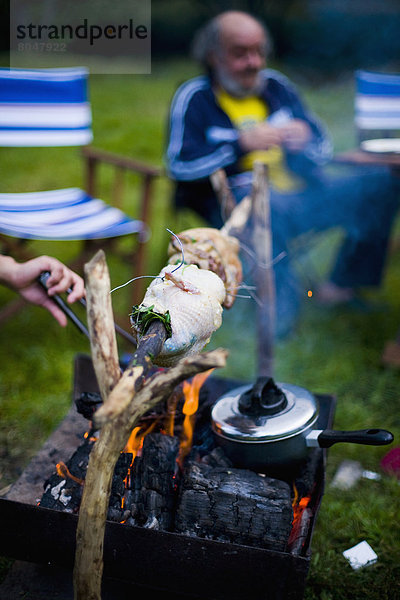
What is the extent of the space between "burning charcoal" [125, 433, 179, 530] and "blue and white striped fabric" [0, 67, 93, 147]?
319cm

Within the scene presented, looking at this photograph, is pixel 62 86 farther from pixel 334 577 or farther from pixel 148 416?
pixel 334 577

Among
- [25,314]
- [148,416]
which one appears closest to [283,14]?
[25,314]

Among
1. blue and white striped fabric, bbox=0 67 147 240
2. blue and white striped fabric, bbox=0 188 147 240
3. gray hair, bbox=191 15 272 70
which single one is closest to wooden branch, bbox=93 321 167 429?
blue and white striped fabric, bbox=0 188 147 240

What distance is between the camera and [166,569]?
5.13 feet

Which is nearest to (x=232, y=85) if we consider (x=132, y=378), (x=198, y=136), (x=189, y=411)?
(x=198, y=136)

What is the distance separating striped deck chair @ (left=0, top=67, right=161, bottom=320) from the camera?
3.62 meters

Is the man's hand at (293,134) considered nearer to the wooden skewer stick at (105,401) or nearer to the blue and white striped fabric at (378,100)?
the blue and white striped fabric at (378,100)

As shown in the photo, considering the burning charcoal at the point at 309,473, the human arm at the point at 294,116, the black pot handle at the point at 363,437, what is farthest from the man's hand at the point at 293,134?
the black pot handle at the point at 363,437

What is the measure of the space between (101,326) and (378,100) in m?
4.39

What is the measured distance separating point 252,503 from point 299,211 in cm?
282

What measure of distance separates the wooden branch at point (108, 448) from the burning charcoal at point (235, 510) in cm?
50

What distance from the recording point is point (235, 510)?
1.63 m

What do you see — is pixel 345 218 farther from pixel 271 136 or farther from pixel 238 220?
pixel 238 220

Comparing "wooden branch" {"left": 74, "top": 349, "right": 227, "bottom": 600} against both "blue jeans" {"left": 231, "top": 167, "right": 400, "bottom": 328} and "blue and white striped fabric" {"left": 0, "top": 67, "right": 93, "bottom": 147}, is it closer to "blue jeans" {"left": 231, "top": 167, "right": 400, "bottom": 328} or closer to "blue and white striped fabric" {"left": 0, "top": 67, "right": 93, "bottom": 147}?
"blue jeans" {"left": 231, "top": 167, "right": 400, "bottom": 328}
